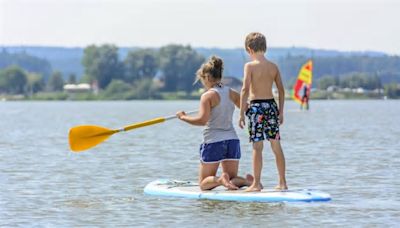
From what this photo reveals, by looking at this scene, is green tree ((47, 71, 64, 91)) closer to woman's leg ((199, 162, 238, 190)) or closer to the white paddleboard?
the white paddleboard

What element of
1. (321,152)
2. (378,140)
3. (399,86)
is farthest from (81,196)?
(399,86)

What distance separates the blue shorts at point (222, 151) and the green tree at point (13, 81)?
171 m

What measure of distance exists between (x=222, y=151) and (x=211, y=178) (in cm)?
34

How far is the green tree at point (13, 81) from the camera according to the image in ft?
602

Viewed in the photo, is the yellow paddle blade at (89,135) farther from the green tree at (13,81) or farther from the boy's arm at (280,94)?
the green tree at (13,81)

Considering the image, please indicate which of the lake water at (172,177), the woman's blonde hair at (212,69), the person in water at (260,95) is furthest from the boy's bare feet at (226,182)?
the woman's blonde hair at (212,69)

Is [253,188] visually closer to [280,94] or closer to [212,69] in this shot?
[280,94]

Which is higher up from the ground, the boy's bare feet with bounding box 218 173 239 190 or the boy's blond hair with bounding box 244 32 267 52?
the boy's blond hair with bounding box 244 32 267 52

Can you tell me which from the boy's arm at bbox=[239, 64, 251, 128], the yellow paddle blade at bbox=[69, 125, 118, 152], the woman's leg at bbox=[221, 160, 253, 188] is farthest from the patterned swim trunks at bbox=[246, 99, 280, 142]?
the yellow paddle blade at bbox=[69, 125, 118, 152]

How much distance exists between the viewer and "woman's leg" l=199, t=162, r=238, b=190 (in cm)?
1442

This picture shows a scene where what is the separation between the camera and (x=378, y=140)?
2886 centimetres

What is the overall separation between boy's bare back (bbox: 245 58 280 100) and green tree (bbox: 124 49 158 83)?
546 feet

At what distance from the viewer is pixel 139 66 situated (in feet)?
603

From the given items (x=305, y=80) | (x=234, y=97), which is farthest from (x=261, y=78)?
(x=305, y=80)
